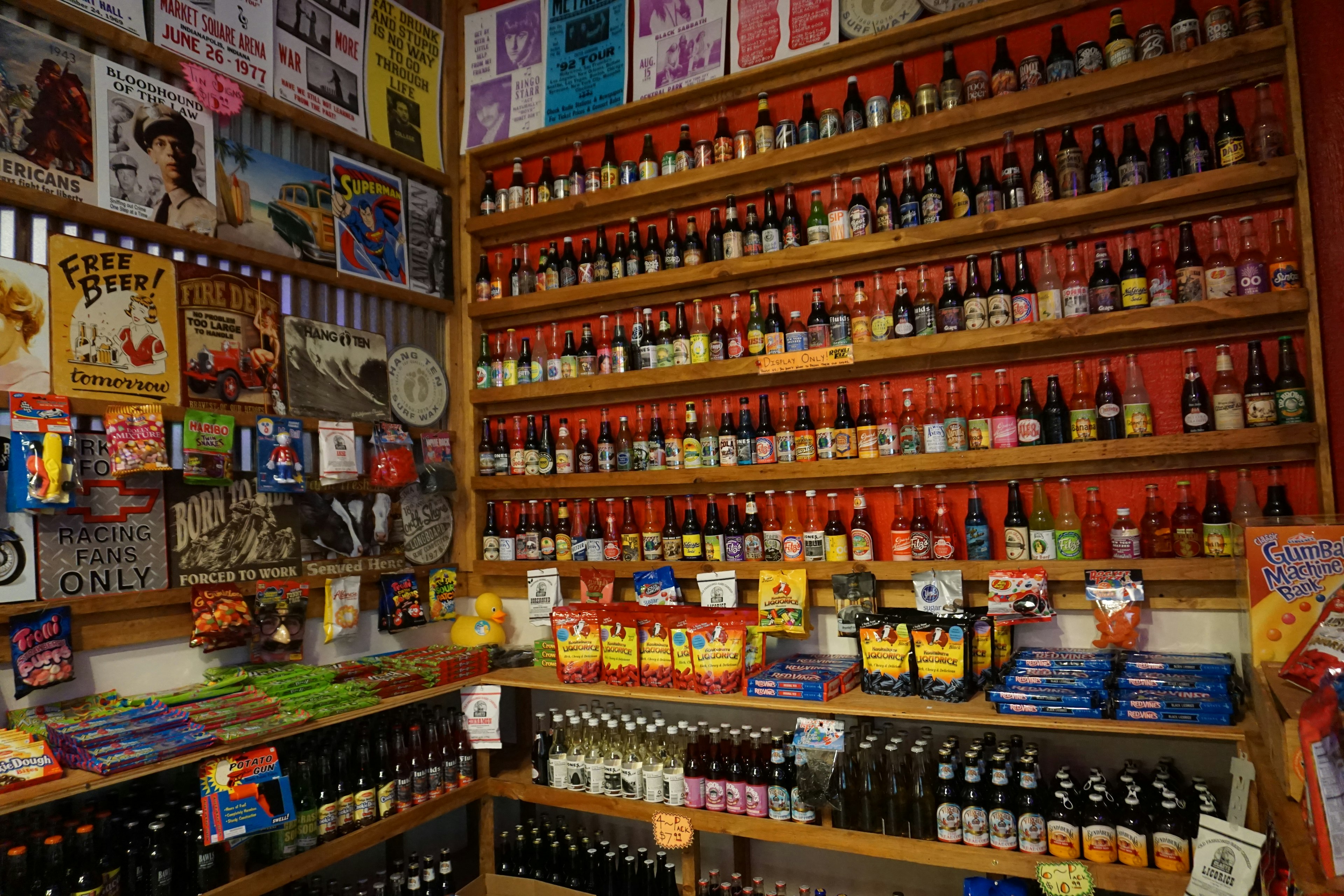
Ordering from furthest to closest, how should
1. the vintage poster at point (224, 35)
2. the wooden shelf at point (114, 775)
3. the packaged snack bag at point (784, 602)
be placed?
the packaged snack bag at point (784, 602)
the vintage poster at point (224, 35)
the wooden shelf at point (114, 775)

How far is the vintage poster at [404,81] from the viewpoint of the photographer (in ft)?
12.6

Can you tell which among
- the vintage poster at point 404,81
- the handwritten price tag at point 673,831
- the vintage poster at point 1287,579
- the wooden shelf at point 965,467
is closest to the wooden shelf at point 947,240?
the wooden shelf at point 965,467

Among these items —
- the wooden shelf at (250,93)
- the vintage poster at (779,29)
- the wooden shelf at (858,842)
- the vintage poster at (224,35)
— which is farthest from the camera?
the vintage poster at (779,29)

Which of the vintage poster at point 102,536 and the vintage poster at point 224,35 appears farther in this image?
the vintage poster at point 224,35

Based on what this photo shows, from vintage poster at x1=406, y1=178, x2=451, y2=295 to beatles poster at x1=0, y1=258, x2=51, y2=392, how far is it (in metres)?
1.58

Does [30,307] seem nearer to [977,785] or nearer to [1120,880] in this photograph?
[977,785]

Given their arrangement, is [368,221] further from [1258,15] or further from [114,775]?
[1258,15]

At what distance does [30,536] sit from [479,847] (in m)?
2.17

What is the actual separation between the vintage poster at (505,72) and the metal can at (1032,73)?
2179mm

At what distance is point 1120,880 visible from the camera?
90.4 inches

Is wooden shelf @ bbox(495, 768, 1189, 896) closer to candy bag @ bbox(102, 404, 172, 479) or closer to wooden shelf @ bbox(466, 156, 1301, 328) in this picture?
candy bag @ bbox(102, 404, 172, 479)

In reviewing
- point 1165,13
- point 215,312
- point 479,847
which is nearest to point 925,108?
point 1165,13

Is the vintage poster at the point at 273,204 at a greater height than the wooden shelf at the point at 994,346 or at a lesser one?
greater

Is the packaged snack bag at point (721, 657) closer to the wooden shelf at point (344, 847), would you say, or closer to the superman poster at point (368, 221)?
the wooden shelf at point (344, 847)
